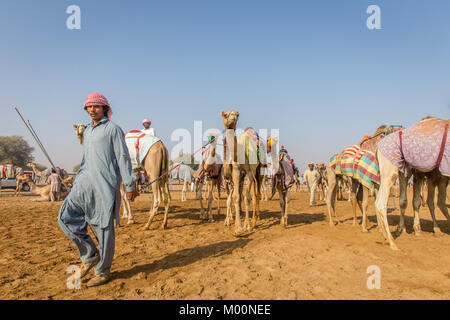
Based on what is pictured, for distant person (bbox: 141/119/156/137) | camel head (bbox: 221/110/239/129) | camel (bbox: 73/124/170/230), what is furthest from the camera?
distant person (bbox: 141/119/156/137)

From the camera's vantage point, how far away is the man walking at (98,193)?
136 inches

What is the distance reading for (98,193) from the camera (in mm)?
3490

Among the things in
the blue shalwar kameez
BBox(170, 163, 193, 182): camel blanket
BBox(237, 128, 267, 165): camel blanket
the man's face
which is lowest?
BBox(170, 163, 193, 182): camel blanket

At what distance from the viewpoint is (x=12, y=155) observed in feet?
152

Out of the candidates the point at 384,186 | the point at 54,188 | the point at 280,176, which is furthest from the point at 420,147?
the point at 54,188

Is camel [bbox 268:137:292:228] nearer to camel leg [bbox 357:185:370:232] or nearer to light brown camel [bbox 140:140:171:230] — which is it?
camel leg [bbox 357:185:370:232]

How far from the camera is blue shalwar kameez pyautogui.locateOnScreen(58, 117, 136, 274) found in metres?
3.46

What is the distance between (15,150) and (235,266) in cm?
5776

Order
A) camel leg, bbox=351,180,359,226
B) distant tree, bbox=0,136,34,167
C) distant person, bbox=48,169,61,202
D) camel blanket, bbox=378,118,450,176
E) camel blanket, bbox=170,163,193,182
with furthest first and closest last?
1. distant tree, bbox=0,136,34,167
2. camel blanket, bbox=170,163,193,182
3. distant person, bbox=48,169,61,202
4. camel leg, bbox=351,180,359,226
5. camel blanket, bbox=378,118,450,176

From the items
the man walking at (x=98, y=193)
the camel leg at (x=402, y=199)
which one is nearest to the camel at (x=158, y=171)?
the man walking at (x=98, y=193)

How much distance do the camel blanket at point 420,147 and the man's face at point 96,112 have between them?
577 cm

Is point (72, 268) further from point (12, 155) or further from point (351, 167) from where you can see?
point (12, 155)

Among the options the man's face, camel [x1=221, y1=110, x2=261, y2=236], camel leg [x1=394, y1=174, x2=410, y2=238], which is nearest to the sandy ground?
camel leg [x1=394, y1=174, x2=410, y2=238]

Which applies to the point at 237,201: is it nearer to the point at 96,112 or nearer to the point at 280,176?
the point at 280,176
